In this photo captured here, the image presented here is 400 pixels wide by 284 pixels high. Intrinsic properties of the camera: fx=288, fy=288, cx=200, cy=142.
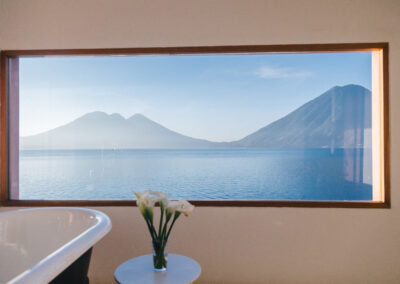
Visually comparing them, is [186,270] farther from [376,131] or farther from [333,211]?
[376,131]

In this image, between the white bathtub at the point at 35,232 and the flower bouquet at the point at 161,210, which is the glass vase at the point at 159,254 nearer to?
the flower bouquet at the point at 161,210

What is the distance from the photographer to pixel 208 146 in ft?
7.98

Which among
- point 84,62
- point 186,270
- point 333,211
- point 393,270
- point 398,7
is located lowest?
point 393,270

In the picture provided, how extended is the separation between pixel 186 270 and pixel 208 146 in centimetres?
110

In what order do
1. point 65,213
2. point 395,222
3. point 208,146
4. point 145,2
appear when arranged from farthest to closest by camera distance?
point 208,146 < point 145,2 < point 395,222 < point 65,213

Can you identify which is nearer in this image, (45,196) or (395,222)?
(395,222)

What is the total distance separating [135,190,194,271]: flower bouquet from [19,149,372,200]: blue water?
77 cm

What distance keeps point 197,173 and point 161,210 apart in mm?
904

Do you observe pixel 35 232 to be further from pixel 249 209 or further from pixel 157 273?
pixel 249 209

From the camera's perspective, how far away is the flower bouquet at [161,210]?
4.95 ft

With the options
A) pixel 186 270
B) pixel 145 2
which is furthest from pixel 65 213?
pixel 145 2

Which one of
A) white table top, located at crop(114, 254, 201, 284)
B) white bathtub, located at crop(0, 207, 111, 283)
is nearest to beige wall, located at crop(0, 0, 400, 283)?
white bathtub, located at crop(0, 207, 111, 283)

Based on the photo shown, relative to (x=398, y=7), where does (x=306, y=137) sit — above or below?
below

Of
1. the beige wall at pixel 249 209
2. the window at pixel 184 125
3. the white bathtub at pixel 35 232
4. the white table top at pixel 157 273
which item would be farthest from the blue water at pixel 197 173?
the white table top at pixel 157 273
